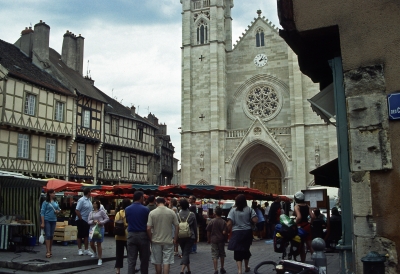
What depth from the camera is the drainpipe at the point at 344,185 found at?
6.05 m

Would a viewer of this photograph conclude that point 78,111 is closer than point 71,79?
Yes

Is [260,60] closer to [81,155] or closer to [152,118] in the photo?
[81,155]

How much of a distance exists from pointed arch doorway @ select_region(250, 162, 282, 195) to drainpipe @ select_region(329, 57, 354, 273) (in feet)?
88.0

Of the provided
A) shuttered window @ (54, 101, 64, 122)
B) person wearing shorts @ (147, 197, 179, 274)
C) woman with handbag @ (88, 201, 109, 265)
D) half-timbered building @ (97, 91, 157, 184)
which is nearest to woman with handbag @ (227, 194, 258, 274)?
person wearing shorts @ (147, 197, 179, 274)

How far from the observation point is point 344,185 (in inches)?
242

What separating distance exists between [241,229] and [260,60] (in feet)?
86.8

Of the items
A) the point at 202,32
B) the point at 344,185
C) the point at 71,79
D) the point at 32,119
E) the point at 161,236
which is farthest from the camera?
the point at 202,32

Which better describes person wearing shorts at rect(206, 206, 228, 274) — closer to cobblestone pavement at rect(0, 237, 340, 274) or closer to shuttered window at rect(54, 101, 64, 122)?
cobblestone pavement at rect(0, 237, 340, 274)

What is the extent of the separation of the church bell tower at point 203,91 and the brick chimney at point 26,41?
11345mm

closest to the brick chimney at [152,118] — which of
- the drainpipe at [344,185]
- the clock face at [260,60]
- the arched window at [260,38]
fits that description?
the clock face at [260,60]

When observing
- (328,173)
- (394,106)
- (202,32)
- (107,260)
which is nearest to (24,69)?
(202,32)

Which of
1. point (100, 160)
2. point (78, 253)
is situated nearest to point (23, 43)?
point (100, 160)

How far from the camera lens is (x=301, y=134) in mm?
29875

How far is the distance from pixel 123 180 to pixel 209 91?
9.28 metres
